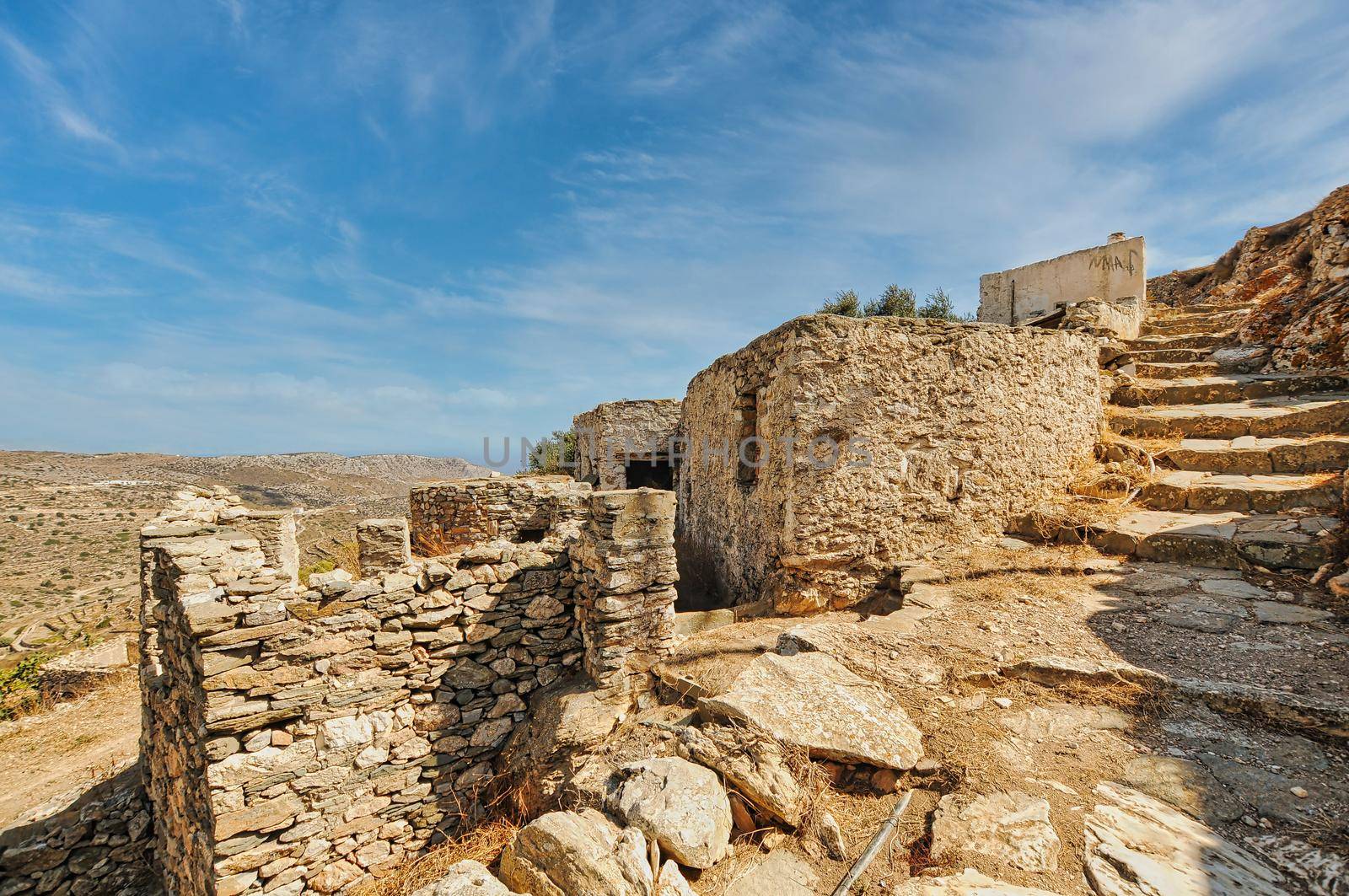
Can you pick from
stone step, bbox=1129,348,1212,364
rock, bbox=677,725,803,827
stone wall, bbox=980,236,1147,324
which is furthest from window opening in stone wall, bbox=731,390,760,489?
stone wall, bbox=980,236,1147,324

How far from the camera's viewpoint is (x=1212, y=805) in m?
2.45

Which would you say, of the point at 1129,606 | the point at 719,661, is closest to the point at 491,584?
the point at 719,661

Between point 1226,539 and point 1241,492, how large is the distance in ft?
3.94

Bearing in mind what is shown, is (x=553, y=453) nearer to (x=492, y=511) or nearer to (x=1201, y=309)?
(x=492, y=511)

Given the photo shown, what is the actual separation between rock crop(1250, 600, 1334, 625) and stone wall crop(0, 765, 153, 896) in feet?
34.6

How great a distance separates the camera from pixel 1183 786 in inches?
102

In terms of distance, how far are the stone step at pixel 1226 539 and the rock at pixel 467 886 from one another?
653 centimetres

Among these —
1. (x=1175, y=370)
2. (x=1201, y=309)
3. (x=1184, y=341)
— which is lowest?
(x=1175, y=370)

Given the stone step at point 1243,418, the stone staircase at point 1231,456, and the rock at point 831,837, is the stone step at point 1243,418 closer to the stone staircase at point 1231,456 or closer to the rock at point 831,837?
the stone staircase at point 1231,456

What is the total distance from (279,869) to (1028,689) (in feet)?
16.7

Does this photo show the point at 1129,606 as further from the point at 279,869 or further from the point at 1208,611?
the point at 279,869

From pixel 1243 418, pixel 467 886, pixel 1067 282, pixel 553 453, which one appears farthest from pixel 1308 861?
pixel 553 453

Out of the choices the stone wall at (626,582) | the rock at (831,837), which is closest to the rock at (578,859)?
the rock at (831,837)

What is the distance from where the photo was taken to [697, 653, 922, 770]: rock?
2.99m
